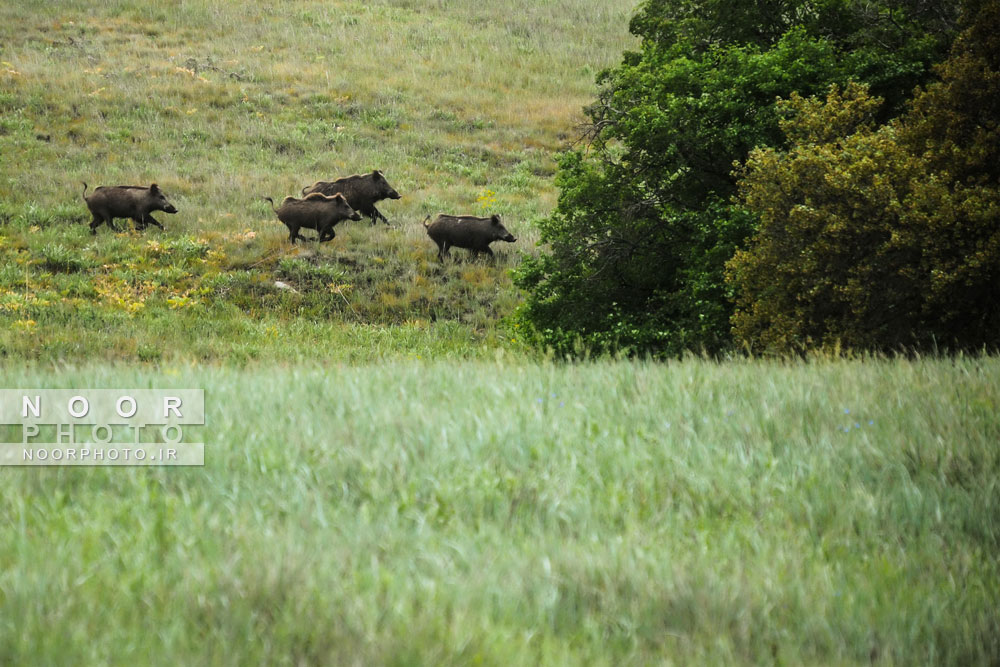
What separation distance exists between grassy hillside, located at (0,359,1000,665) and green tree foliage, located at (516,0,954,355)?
841cm

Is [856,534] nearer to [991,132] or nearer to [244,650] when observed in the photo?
[244,650]

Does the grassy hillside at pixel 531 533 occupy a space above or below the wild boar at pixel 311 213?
above

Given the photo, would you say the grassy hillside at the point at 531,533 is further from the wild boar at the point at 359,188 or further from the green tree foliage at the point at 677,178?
the wild boar at the point at 359,188

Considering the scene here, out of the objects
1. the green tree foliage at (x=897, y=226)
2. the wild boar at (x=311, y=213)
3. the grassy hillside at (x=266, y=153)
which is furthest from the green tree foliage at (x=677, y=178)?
the wild boar at (x=311, y=213)

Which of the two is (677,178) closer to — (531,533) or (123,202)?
(531,533)

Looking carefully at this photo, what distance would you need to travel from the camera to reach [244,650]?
8.21 feet

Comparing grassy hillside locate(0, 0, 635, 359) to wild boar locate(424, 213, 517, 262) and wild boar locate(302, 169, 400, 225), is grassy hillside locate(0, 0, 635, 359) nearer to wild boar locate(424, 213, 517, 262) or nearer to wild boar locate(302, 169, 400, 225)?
wild boar locate(424, 213, 517, 262)

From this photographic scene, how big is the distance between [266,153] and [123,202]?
824cm

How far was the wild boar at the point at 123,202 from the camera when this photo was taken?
70.8 ft

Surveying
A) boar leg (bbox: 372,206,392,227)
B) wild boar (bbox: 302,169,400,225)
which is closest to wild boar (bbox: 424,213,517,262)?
boar leg (bbox: 372,206,392,227)

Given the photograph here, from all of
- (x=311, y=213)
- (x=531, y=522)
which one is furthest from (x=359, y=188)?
(x=531, y=522)

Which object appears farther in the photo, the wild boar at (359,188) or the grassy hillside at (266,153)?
the wild boar at (359,188)

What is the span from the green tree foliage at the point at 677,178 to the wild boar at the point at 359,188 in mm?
9115

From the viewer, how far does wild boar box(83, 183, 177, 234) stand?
2158cm
